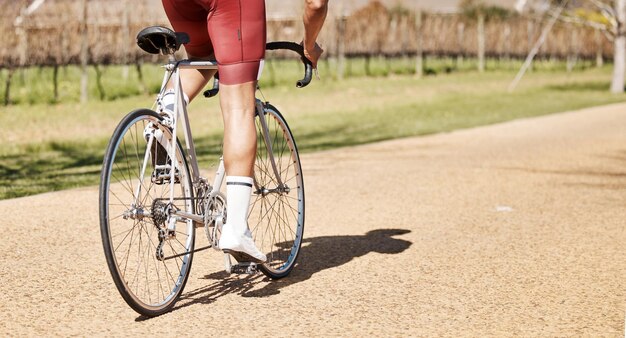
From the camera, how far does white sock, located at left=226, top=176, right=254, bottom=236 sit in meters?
4.31

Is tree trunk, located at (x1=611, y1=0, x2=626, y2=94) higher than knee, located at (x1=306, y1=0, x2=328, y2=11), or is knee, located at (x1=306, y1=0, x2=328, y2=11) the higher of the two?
knee, located at (x1=306, y1=0, x2=328, y2=11)

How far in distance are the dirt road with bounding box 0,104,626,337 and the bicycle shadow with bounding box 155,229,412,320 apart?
0.04 feet

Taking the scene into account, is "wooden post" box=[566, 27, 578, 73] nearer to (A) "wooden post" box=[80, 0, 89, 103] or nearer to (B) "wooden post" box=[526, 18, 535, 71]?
(B) "wooden post" box=[526, 18, 535, 71]

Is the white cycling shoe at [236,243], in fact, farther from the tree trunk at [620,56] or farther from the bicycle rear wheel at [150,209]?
the tree trunk at [620,56]

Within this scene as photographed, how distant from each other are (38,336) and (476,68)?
3689 centimetres

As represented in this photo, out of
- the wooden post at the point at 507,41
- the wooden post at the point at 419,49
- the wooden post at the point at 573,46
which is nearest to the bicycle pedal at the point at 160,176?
the wooden post at the point at 419,49

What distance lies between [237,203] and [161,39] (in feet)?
2.42

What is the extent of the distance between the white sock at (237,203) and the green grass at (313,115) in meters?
4.33

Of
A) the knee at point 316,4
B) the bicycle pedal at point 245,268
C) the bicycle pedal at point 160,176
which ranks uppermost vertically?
Answer: the knee at point 316,4

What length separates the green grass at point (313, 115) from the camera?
11.3m

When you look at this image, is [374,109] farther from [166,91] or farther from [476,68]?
[476,68]

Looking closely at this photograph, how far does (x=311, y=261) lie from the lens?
555 cm

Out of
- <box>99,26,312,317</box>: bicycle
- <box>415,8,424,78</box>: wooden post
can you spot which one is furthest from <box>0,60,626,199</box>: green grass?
<box>99,26,312,317</box>: bicycle

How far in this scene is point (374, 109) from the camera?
20.1 m
